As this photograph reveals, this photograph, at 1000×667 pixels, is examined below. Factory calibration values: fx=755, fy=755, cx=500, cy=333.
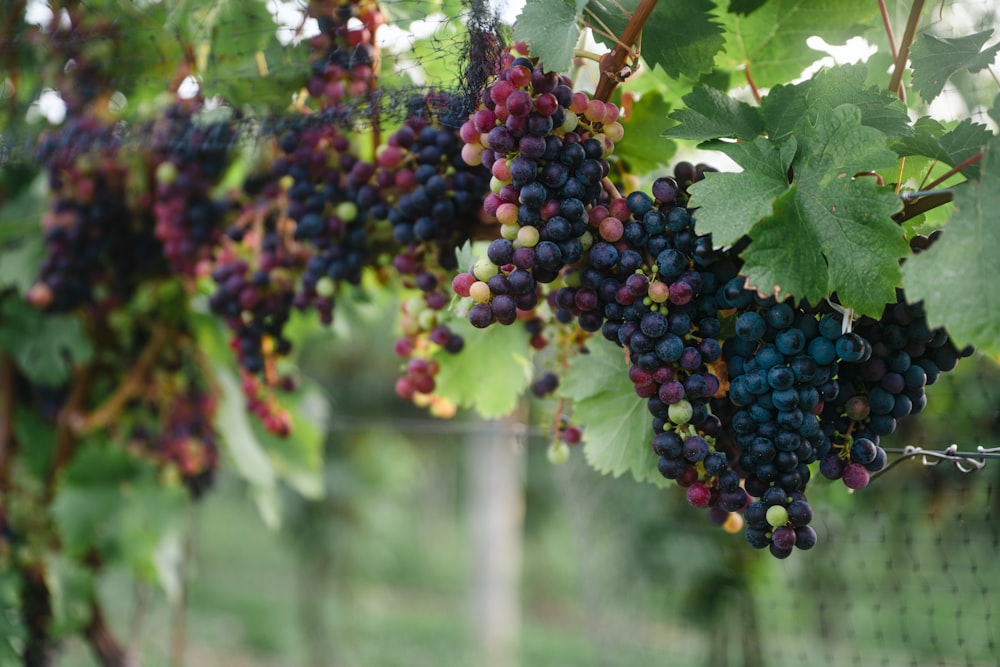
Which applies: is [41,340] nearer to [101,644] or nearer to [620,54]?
[101,644]

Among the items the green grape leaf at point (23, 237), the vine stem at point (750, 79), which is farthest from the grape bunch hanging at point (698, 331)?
the green grape leaf at point (23, 237)

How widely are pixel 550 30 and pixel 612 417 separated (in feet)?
1.36

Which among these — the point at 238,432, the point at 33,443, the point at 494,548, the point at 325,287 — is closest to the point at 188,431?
the point at 238,432

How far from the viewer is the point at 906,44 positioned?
76 cm

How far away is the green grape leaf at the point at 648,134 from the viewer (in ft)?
2.99

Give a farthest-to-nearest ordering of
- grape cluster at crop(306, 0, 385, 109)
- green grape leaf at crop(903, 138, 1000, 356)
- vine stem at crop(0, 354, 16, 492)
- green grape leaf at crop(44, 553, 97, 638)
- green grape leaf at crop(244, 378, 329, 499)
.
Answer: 1. green grape leaf at crop(244, 378, 329, 499)
2. vine stem at crop(0, 354, 16, 492)
3. green grape leaf at crop(44, 553, 97, 638)
4. grape cluster at crop(306, 0, 385, 109)
5. green grape leaf at crop(903, 138, 1000, 356)

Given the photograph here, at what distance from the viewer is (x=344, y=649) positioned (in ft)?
24.2

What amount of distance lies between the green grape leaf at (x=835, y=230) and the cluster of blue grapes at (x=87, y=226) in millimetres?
1113

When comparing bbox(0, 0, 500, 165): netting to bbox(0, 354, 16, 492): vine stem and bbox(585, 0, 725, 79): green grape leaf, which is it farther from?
bbox(0, 354, 16, 492): vine stem

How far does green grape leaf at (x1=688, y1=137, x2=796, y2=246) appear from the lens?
65 centimetres

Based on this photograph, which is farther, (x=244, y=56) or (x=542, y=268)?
(x=244, y=56)

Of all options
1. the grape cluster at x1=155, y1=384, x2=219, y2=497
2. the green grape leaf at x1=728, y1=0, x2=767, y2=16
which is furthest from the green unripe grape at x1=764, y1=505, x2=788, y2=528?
the grape cluster at x1=155, y1=384, x2=219, y2=497

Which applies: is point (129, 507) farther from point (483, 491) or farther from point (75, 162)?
point (483, 491)

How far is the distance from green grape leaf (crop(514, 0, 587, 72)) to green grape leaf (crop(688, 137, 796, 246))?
6.6 inches
